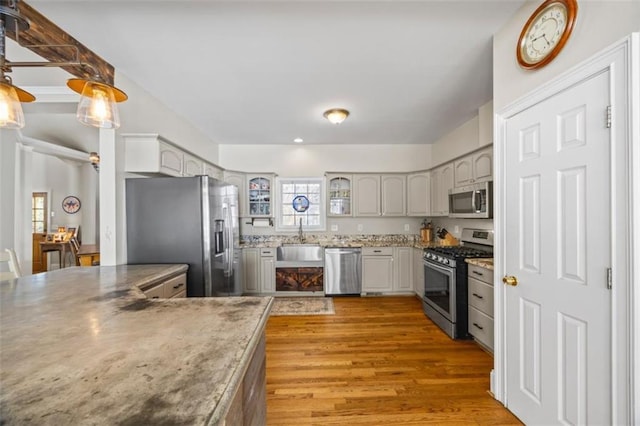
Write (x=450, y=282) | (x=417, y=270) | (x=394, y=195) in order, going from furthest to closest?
(x=394, y=195) → (x=417, y=270) → (x=450, y=282)

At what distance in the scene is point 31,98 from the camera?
154cm

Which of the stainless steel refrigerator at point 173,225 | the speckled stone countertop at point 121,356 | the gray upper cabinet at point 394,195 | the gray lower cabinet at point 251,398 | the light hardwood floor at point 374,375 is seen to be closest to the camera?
the speckled stone countertop at point 121,356

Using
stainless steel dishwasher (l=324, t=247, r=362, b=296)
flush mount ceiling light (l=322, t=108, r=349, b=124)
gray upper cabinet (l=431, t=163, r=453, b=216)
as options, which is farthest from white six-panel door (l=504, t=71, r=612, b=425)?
stainless steel dishwasher (l=324, t=247, r=362, b=296)

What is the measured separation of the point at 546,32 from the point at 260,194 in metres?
4.20

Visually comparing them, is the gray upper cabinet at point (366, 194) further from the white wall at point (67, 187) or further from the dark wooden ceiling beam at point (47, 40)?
the white wall at point (67, 187)

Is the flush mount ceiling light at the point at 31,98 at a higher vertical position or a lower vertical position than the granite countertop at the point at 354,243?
higher

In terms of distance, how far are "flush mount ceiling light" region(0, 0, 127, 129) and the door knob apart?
2620 mm

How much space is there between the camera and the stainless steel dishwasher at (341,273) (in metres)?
4.48

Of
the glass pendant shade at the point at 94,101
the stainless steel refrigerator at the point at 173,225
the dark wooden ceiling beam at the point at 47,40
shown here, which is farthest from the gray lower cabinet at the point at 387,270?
the dark wooden ceiling beam at the point at 47,40

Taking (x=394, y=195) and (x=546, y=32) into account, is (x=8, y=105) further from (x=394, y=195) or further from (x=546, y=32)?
(x=394, y=195)

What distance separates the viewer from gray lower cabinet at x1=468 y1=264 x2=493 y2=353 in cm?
256

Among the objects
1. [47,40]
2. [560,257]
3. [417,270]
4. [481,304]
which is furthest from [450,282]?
[47,40]

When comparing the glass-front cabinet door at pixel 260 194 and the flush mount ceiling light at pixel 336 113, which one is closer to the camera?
the flush mount ceiling light at pixel 336 113

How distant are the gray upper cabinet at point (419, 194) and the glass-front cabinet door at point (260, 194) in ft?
8.17
